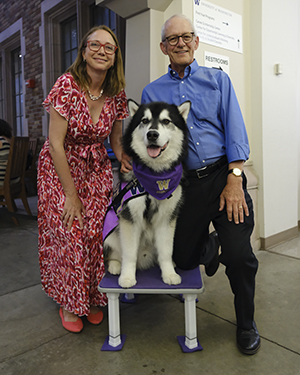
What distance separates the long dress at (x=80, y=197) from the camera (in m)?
1.83

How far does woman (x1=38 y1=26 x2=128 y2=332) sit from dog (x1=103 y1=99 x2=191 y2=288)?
265 millimetres

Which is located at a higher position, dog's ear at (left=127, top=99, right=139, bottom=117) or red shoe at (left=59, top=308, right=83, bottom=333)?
dog's ear at (left=127, top=99, right=139, bottom=117)

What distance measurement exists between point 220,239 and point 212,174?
381 millimetres

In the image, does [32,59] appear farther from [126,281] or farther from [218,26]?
[126,281]

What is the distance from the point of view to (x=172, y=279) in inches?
64.4

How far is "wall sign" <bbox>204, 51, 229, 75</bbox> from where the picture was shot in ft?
8.65

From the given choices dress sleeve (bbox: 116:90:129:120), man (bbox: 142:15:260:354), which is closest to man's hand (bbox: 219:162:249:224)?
man (bbox: 142:15:260:354)

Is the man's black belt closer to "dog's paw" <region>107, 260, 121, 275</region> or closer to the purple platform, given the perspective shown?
the purple platform

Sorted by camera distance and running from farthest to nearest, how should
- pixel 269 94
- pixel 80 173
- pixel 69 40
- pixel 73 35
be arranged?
1. pixel 69 40
2. pixel 73 35
3. pixel 269 94
4. pixel 80 173

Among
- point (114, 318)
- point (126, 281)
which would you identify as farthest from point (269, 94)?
point (114, 318)

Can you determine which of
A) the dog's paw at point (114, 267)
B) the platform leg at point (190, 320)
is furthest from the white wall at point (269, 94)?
the platform leg at point (190, 320)

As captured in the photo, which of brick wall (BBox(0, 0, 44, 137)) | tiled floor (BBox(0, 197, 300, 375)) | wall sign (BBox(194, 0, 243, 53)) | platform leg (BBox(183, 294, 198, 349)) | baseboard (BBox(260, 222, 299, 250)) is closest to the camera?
tiled floor (BBox(0, 197, 300, 375))

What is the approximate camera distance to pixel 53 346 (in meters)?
1.72

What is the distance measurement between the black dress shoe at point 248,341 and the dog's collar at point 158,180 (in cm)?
85
